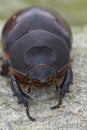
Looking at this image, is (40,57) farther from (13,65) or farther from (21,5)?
(21,5)

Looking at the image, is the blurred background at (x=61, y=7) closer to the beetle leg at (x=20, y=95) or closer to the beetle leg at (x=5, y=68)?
the beetle leg at (x=5, y=68)

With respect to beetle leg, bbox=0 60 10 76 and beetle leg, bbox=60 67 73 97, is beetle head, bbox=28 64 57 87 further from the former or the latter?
beetle leg, bbox=0 60 10 76

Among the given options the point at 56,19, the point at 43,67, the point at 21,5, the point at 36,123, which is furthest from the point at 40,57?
the point at 21,5

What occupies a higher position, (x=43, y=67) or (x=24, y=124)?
(x=43, y=67)

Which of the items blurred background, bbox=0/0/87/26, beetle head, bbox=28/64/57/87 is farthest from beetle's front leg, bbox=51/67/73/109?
blurred background, bbox=0/0/87/26

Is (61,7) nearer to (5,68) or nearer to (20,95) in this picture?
(5,68)

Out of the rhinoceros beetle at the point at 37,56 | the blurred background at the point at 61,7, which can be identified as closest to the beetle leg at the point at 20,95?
the rhinoceros beetle at the point at 37,56

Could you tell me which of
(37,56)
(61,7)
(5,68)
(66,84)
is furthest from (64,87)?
(61,7)
